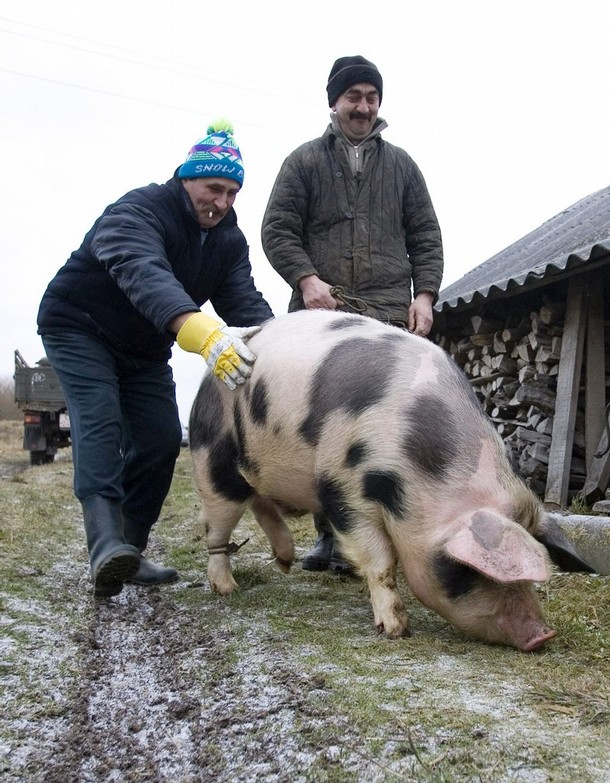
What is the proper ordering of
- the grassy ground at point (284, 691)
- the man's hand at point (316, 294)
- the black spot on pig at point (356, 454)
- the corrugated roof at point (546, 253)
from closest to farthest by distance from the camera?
the grassy ground at point (284, 691)
the black spot on pig at point (356, 454)
the man's hand at point (316, 294)
the corrugated roof at point (546, 253)

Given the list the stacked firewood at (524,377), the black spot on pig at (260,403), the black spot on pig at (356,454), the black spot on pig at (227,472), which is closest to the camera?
the black spot on pig at (356,454)

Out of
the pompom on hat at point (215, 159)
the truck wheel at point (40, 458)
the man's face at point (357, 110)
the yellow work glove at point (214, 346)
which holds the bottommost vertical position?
the truck wheel at point (40, 458)

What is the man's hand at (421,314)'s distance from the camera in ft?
14.2

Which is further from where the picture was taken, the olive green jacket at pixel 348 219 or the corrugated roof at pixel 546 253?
the corrugated roof at pixel 546 253

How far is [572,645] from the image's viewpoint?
2.83m

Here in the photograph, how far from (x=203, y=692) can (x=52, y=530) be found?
142 inches

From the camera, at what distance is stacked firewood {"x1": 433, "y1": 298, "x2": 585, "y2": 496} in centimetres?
686

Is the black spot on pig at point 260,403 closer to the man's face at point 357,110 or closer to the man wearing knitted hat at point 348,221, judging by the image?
the man wearing knitted hat at point 348,221

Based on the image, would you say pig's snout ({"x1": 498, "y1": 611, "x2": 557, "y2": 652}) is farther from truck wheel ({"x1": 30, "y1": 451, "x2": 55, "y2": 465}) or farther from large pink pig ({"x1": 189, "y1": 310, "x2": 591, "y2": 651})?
truck wheel ({"x1": 30, "y1": 451, "x2": 55, "y2": 465})

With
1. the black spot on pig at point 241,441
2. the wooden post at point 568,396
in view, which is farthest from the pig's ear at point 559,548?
the wooden post at point 568,396

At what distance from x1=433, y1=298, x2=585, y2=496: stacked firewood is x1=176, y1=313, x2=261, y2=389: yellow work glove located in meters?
3.96

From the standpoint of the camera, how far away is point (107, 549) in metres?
3.28

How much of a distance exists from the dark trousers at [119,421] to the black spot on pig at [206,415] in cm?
31

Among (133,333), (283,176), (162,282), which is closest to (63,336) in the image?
(133,333)
